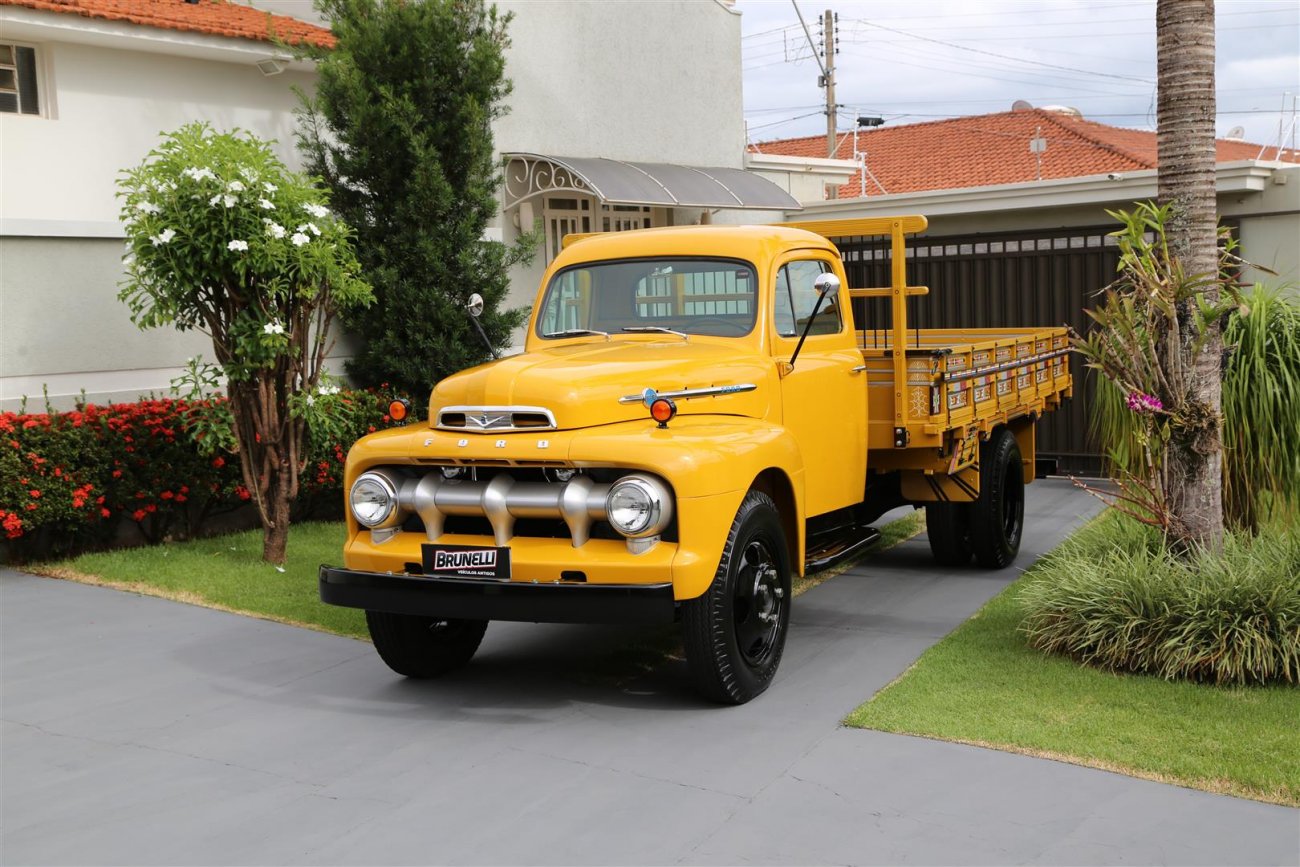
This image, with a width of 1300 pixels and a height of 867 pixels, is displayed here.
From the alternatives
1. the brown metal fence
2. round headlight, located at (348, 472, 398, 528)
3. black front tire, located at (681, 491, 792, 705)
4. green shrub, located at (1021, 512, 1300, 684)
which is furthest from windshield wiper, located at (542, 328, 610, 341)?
the brown metal fence

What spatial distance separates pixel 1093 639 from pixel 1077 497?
6.45 metres

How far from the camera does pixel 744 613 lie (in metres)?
6.45

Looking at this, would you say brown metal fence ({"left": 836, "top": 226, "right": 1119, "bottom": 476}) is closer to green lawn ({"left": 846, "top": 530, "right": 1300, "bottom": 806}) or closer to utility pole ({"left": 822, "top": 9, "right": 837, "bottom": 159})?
green lawn ({"left": 846, "top": 530, "right": 1300, "bottom": 806})

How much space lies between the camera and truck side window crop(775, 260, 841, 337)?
24.6ft

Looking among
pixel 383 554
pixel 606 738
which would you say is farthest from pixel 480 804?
pixel 383 554

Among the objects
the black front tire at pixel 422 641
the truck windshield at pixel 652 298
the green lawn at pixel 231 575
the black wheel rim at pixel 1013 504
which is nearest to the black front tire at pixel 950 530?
the black wheel rim at pixel 1013 504

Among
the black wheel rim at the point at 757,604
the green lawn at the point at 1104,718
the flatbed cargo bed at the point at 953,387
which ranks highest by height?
the flatbed cargo bed at the point at 953,387

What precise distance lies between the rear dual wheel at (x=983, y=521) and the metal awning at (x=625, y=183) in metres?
5.60

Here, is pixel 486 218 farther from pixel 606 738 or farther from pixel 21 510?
pixel 606 738

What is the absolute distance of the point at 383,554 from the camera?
20.8ft

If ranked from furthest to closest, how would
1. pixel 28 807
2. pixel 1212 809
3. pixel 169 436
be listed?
pixel 169 436 → pixel 28 807 → pixel 1212 809

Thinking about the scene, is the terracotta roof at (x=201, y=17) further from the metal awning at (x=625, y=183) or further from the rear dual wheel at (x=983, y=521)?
the rear dual wheel at (x=983, y=521)

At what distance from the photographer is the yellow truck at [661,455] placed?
19.4 ft

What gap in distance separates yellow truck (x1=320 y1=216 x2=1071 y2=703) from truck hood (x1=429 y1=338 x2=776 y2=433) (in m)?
0.01
